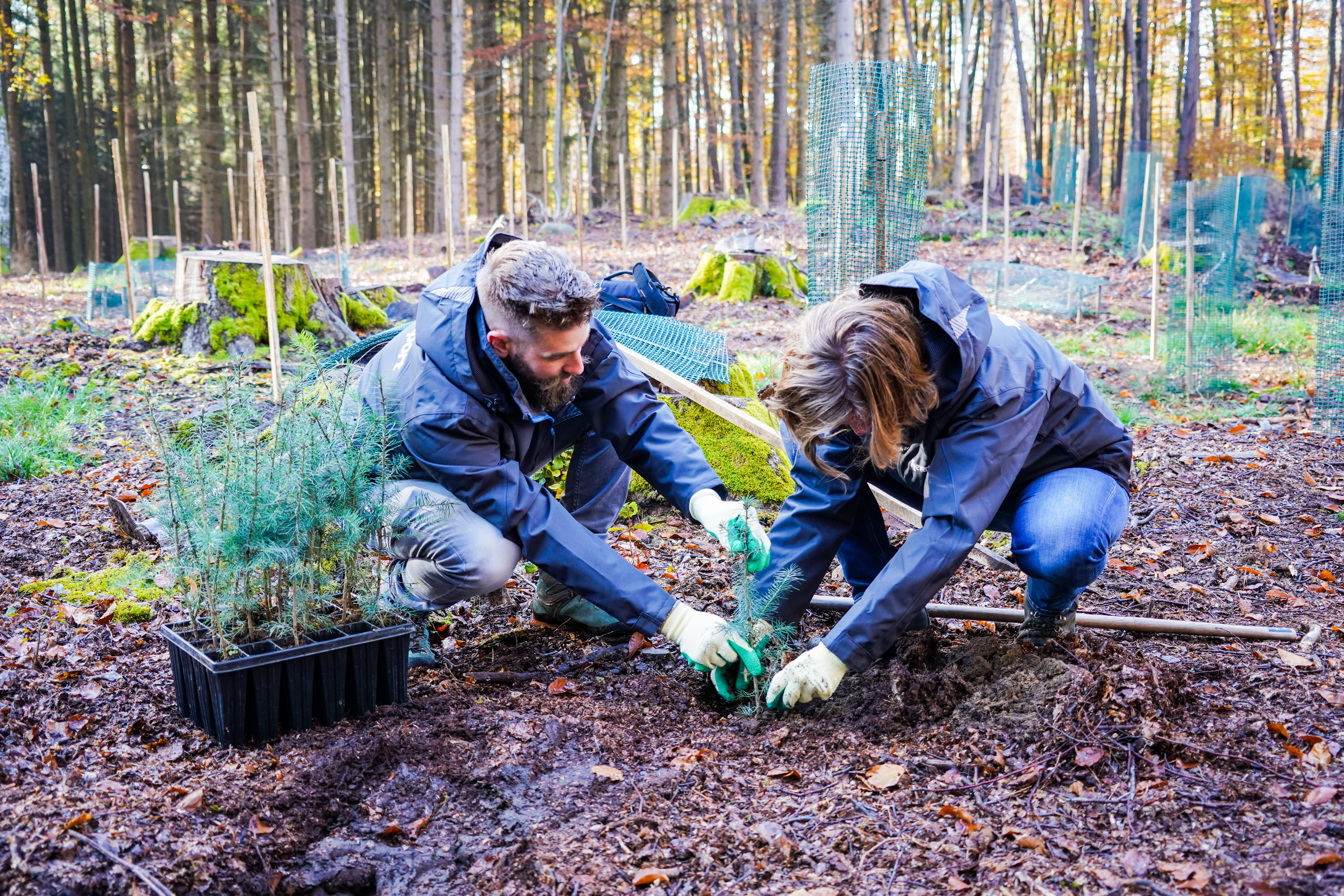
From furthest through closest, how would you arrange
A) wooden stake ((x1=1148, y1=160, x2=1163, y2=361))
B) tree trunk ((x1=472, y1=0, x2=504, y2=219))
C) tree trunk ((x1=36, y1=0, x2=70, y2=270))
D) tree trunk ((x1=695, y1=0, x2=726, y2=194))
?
tree trunk ((x1=695, y1=0, x2=726, y2=194)) → tree trunk ((x1=472, y1=0, x2=504, y2=219)) → tree trunk ((x1=36, y1=0, x2=70, y2=270)) → wooden stake ((x1=1148, y1=160, x2=1163, y2=361))

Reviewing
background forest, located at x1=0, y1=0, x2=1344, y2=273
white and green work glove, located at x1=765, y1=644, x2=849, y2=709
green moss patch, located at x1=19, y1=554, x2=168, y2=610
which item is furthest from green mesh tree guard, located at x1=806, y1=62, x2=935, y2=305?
background forest, located at x1=0, y1=0, x2=1344, y2=273

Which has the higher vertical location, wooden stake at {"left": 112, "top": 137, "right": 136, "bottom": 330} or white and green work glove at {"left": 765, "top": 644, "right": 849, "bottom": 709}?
wooden stake at {"left": 112, "top": 137, "right": 136, "bottom": 330}

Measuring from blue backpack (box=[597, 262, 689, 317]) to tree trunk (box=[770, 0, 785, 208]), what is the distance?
1348cm

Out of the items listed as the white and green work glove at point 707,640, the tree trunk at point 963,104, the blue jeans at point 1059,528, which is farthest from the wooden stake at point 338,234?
the tree trunk at point 963,104

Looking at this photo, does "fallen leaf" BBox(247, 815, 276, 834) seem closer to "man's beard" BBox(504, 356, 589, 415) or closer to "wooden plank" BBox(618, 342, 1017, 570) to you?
"man's beard" BBox(504, 356, 589, 415)

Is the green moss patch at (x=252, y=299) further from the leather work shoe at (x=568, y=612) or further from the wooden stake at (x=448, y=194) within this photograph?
the leather work shoe at (x=568, y=612)

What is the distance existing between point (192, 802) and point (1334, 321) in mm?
6549

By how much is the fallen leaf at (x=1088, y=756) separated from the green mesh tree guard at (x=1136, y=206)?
13.7 m

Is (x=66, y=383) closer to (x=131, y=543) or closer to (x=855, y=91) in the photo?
(x=131, y=543)

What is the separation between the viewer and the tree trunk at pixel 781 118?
16.6 meters

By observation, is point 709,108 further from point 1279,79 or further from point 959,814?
point 959,814

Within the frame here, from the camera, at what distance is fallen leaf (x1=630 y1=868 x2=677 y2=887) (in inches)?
66.1

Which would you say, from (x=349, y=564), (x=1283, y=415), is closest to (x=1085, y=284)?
(x=1283, y=415)

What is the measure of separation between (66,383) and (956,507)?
5.62 meters
